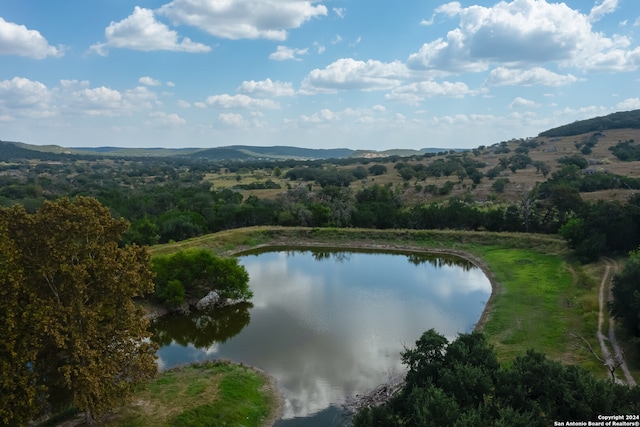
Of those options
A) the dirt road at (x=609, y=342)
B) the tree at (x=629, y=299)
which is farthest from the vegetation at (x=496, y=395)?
the tree at (x=629, y=299)

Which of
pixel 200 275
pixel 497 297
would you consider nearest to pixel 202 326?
pixel 200 275

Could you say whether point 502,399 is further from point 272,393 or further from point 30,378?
point 30,378

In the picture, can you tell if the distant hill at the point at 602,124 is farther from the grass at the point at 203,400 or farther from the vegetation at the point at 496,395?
the grass at the point at 203,400

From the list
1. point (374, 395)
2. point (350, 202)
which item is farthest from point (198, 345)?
point (350, 202)

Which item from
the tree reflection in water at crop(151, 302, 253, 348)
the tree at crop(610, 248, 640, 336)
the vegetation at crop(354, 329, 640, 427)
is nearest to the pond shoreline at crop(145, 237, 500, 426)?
the tree at crop(610, 248, 640, 336)

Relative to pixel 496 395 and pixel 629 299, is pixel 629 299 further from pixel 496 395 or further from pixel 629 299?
pixel 496 395

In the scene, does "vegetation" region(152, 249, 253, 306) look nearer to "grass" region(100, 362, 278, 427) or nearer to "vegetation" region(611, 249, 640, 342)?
"grass" region(100, 362, 278, 427)
